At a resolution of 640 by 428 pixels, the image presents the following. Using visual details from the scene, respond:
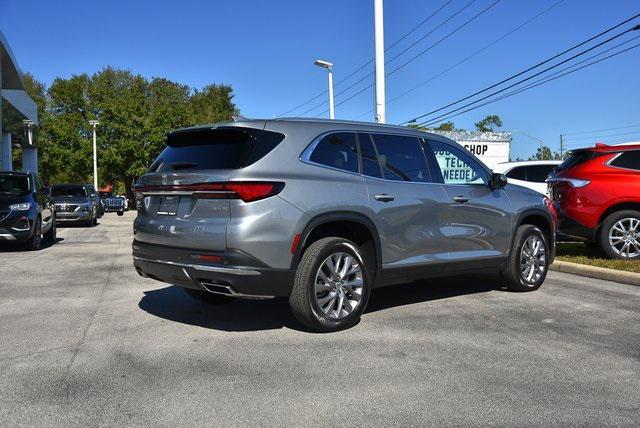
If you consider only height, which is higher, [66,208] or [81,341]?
[66,208]

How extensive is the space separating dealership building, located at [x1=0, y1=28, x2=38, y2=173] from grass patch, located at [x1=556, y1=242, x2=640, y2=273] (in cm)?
2596

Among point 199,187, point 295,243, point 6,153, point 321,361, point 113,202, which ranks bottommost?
point 321,361

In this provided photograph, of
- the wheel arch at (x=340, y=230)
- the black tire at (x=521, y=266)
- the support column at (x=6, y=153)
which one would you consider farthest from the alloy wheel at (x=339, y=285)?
the support column at (x=6, y=153)

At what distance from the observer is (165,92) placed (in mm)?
69438

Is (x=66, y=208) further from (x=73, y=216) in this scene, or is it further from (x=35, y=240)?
(x=35, y=240)

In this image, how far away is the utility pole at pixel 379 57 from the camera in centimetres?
1634

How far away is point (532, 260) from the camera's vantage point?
703cm

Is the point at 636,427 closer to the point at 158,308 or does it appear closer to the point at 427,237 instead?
the point at 427,237

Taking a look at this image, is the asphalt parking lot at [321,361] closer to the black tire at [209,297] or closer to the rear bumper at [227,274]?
the black tire at [209,297]

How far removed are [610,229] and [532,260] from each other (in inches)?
98.2

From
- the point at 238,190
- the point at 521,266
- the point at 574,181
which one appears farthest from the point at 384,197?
the point at 574,181

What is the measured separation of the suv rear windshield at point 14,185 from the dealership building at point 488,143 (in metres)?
17.7

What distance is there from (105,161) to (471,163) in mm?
46938

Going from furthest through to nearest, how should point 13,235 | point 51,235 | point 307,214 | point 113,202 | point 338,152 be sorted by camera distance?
point 113,202
point 51,235
point 13,235
point 338,152
point 307,214
